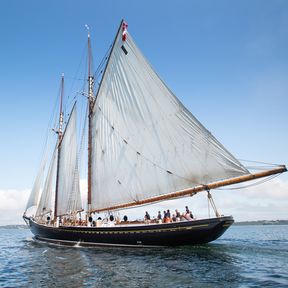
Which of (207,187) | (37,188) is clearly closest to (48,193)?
(37,188)

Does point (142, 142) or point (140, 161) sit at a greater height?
point (142, 142)

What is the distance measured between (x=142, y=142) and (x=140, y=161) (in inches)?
66.7

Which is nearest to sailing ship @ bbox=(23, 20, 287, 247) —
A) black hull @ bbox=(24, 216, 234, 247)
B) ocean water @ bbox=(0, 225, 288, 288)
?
black hull @ bbox=(24, 216, 234, 247)

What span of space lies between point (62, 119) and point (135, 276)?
3824cm

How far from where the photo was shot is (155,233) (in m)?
24.5

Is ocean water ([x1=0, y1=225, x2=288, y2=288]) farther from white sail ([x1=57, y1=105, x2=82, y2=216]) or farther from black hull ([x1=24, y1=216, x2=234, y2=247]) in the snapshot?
white sail ([x1=57, y1=105, x2=82, y2=216])

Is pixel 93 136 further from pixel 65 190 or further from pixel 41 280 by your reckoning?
pixel 41 280

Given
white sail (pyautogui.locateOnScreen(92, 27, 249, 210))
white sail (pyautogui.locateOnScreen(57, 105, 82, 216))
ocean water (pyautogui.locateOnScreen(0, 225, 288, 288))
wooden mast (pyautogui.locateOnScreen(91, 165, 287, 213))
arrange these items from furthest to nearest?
white sail (pyautogui.locateOnScreen(57, 105, 82, 216))
white sail (pyautogui.locateOnScreen(92, 27, 249, 210))
wooden mast (pyautogui.locateOnScreen(91, 165, 287, 213))
ocean water (pyautogui.locateOnScreen(0, 225, 288, 288))

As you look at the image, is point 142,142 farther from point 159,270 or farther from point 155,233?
point 159,270

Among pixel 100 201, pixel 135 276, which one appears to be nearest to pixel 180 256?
pixel 135 276

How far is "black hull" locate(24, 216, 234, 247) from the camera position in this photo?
74.7ft

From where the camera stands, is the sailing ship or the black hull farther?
the black hull

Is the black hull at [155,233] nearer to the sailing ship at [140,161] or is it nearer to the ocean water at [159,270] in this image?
the sailing ship at [140,161]

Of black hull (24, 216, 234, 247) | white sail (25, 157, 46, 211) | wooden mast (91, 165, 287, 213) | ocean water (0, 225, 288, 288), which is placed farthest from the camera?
white sail (25, 157, 46, 211)
